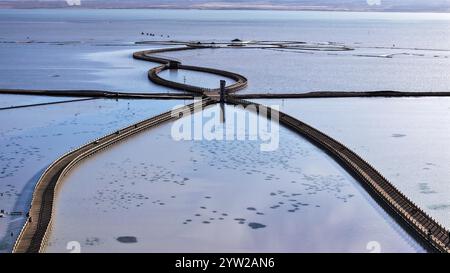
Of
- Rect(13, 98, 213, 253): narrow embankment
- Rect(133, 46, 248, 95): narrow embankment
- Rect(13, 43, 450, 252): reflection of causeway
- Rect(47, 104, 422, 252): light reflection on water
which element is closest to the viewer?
Rect(13, 98, 213, 253): narrow embankment

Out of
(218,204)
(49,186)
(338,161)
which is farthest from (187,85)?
(218,204)

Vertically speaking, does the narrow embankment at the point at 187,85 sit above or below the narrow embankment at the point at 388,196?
below

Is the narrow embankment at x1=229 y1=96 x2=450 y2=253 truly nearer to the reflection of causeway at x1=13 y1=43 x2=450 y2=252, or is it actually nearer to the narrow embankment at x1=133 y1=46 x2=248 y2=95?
the reflection of causeway at x1=13 y1=43 x2=450 y2=252

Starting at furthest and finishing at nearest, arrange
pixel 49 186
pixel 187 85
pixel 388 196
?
pixel 187 85, pixel 49 186, pixel 388 196

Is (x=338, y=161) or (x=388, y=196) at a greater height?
(x=388, y=196)

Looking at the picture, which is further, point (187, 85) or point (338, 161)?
point (187, 85)

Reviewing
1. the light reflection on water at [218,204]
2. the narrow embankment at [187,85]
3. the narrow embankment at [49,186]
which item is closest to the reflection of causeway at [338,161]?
the narrow embankment at [49,186]

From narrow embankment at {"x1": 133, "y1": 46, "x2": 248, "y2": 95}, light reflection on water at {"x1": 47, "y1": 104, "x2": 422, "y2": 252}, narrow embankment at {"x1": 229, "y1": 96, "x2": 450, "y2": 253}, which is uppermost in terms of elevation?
narrow embankment at {"x1": 229, "y1": 96, "x2": 450, "y2": 253}

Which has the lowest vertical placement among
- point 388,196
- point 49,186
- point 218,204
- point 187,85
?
point 187,85

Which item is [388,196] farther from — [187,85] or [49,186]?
[187,85]

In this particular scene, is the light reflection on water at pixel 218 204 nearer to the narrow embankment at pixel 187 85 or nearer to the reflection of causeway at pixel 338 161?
the reflection of causeway at pixel 338 161

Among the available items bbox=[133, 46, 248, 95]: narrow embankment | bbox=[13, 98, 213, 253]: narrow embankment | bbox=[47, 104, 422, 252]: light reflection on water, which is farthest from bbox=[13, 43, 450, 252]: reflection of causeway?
bbox=[133, 46, 248, 95]: narrow embankment
